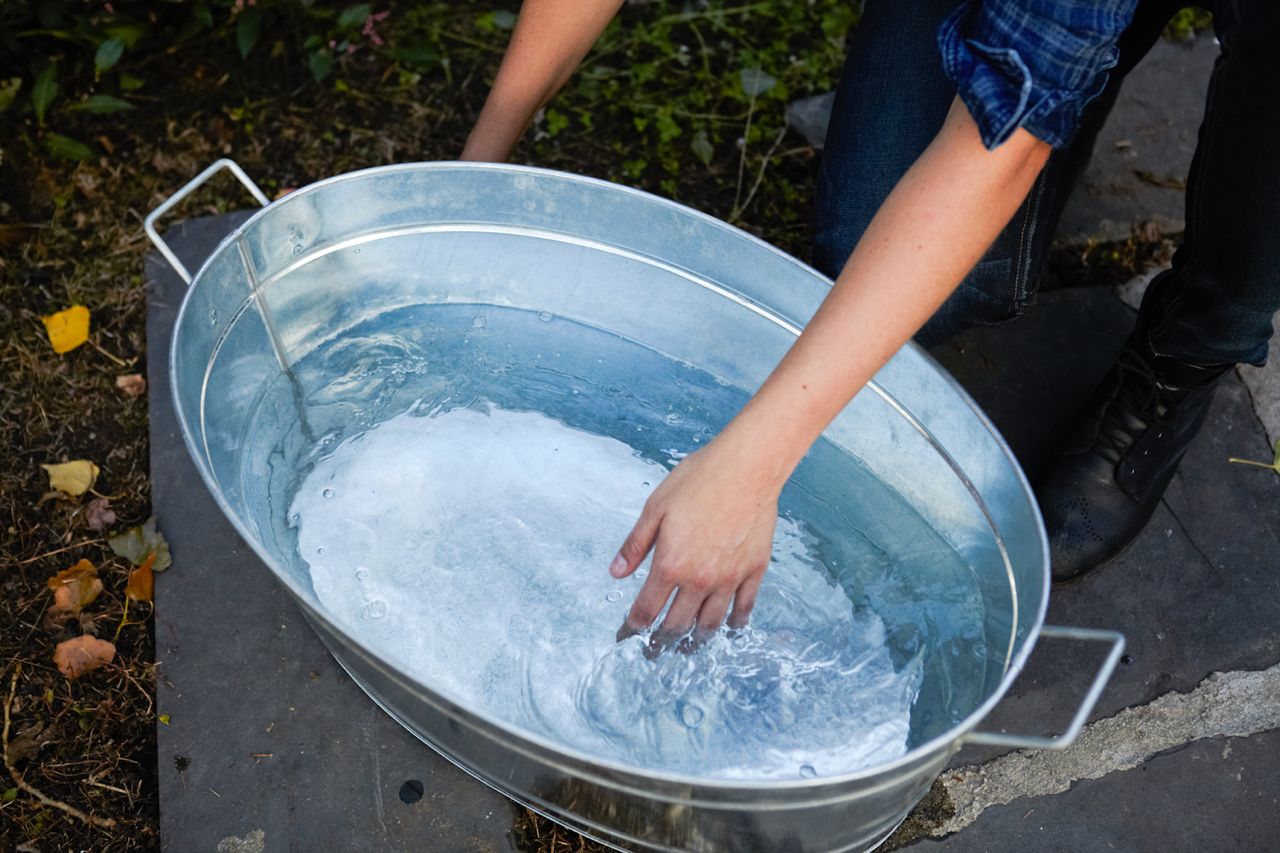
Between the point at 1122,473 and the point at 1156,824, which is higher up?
the point at 1122,473

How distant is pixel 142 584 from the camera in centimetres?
132

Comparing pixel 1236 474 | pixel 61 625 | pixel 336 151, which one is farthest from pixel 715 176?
pixel 61 625

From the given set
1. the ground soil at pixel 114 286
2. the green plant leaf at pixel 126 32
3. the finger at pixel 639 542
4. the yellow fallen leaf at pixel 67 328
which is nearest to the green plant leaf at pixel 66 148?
the ground soil at pixel 114 286

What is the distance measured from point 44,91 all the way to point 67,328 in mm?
382

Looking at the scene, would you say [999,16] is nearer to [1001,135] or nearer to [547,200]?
[1001,135]

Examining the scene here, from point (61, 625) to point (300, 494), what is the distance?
1.11ft

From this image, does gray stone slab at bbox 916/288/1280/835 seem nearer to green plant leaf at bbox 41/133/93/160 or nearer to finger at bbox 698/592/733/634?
finger at bbox 698/592/733/634

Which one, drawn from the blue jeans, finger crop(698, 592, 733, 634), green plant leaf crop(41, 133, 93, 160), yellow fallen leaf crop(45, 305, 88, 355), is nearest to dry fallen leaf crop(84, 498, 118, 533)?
yellow fallen leaf crop(45, 305, 88, 355)

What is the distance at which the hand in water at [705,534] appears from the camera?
91 centimetres

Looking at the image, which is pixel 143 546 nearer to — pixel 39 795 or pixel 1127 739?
pixel 39 795

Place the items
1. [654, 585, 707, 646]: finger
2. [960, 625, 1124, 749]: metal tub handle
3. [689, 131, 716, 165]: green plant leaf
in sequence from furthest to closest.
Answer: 1. [689, 131, 716, 165]: green plant leaf
2. [654, 585, 707, 646]: finger
3. [960, 625, 1124, 749]: metal tub handle

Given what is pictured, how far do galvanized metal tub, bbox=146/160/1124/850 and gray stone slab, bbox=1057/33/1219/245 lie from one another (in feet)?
2.06

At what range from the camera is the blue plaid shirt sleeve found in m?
0.86

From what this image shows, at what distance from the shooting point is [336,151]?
5.63 ft
